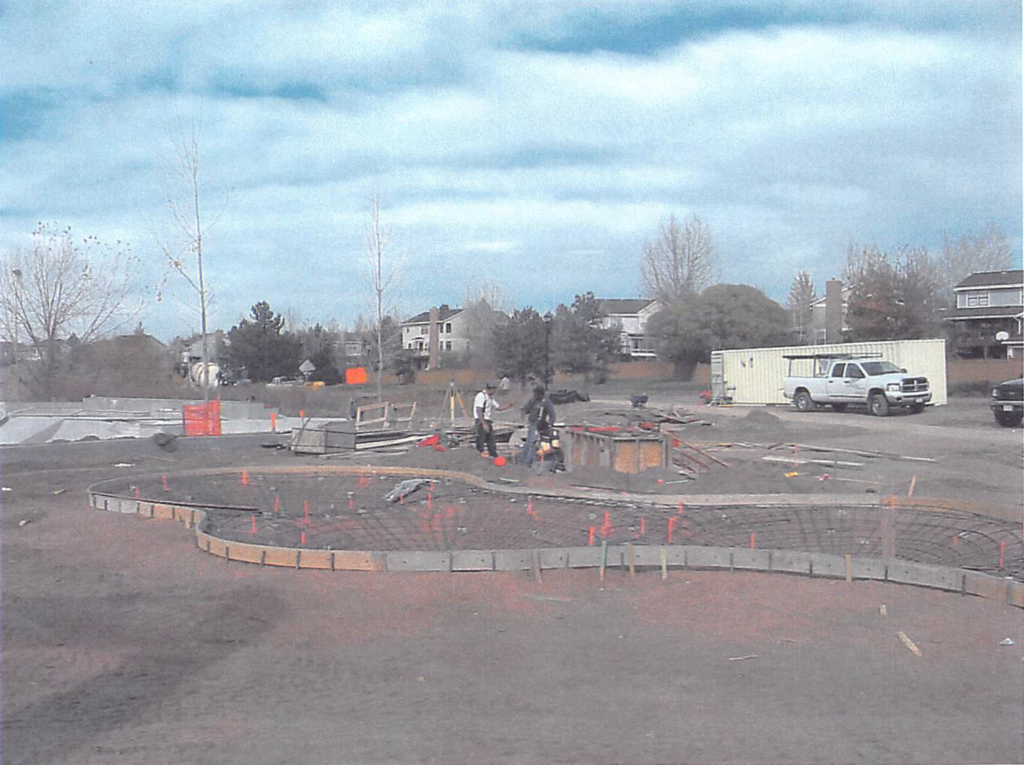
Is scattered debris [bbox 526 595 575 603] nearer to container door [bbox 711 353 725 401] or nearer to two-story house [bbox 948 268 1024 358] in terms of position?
container door [bbox 711 353 725 401]

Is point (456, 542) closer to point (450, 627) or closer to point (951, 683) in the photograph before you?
point (450, 627)

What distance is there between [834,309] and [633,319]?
20.7m

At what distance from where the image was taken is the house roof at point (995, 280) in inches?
2160

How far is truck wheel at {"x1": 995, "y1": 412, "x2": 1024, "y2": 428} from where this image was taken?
2484 cm

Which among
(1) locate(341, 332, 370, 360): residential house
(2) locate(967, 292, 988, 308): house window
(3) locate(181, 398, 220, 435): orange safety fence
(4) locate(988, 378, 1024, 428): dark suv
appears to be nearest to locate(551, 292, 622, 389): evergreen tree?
(1) locate(341, 332, 370, 360): residential house

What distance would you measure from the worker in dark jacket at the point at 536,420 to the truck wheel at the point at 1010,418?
1389cm

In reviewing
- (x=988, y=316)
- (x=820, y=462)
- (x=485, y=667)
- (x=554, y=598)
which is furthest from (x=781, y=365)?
(x=485, y=667)

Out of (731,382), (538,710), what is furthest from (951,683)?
(731,382)

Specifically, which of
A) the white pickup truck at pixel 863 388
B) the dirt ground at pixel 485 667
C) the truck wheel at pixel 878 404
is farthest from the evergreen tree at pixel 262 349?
the dirt ground at pixel 485 667

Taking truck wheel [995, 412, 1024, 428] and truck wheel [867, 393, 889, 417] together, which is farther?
truck wheel [867, 393, 889, 417]

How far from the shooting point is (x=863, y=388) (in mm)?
30875

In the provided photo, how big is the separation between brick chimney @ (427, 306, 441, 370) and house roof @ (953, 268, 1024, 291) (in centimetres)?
3117

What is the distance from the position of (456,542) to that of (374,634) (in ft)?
13.2

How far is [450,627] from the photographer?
794 cm
